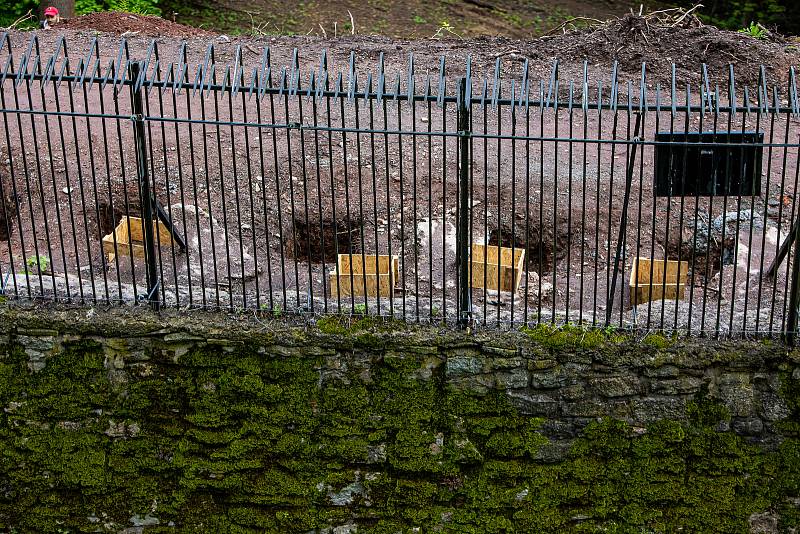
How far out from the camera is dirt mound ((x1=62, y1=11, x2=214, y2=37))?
13625 millimetres

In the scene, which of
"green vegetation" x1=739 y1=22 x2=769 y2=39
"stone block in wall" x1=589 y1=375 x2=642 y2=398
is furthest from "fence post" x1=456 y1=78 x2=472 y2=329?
"green vegetation" x1=739 y1=22 x2=769 y2=39

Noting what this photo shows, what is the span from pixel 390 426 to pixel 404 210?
266cm

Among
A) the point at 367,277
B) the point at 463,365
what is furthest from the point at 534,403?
the point at 367,277

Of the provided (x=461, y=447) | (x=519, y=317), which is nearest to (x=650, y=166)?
(x=519, y=317)

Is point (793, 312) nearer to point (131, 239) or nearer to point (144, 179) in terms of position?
point (144, 179)

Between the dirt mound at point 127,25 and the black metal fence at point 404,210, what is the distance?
3.52 meters

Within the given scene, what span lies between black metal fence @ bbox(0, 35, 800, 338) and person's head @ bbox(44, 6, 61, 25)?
4407 millimetres

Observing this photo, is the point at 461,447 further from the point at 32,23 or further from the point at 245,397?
the point at 32,23

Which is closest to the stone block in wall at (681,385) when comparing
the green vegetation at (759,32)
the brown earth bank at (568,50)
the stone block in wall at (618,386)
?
the stone block in wall at (618,386)

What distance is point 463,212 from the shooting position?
20.2 feet

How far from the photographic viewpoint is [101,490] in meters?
6.41

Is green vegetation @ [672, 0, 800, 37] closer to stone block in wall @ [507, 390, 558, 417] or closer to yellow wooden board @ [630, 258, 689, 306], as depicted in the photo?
yellow wooden board @ [630, 258, 689, 306]

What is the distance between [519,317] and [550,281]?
1.37m

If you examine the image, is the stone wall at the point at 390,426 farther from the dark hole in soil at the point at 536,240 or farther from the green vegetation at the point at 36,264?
the dark hole in soil at the point at 536,240
